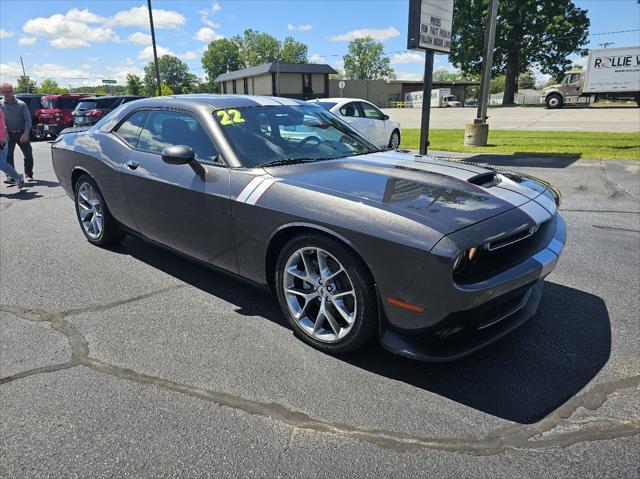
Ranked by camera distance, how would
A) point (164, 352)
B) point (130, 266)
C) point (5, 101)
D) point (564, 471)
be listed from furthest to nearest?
point (5, 101), point (130, 266), point (164, 352), point (564, 471)

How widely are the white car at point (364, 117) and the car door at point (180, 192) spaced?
7.81m

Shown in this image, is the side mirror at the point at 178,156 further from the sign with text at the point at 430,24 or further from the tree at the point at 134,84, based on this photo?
the tree at the point at 134,84

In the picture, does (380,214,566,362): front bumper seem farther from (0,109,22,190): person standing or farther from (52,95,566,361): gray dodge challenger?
(0,109,22,190): person standing

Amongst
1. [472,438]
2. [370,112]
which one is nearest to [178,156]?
[472,438]

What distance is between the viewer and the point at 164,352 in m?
2.98

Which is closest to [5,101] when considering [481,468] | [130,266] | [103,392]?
[130,266]

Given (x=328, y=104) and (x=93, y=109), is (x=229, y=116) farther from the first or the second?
(x=93, y=109)

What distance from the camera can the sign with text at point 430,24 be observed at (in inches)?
341

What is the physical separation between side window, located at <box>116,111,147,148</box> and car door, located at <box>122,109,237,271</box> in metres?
0.06

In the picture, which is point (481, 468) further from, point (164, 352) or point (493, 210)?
point (164, 352)

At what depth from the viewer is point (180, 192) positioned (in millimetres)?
3551

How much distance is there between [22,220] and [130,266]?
9.69 ft

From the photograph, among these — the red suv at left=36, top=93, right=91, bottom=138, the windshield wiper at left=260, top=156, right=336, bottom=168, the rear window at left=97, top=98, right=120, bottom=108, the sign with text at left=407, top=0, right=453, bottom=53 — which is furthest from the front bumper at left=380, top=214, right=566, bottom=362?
the red suv at left=36, top=93, right=91, bottom=138

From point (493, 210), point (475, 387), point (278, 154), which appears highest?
point (278, 154)
